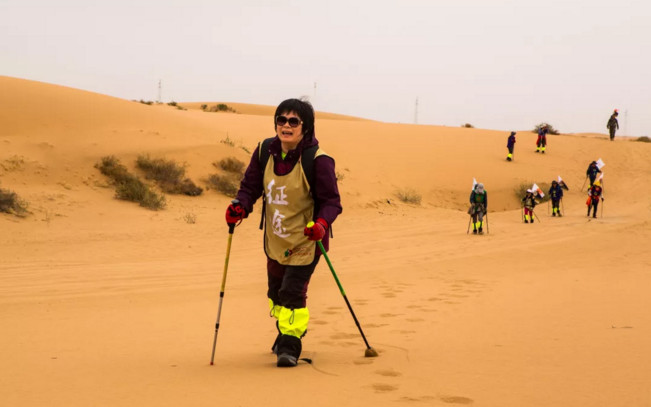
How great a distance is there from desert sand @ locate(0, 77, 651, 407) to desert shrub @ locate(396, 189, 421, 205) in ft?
4.97

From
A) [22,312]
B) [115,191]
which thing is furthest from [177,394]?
[115,191]

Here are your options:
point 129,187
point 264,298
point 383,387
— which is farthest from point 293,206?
point 129,187

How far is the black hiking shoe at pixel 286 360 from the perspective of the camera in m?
4.28

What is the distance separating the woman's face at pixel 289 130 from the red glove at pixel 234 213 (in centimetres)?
53

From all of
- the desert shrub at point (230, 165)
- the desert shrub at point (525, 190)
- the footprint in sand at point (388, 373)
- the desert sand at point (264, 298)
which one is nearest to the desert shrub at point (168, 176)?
the desert sand at point (264, 298)

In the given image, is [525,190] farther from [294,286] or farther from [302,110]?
[294,286]

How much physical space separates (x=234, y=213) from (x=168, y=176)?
13455mm

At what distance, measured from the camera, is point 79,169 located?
16781 mm

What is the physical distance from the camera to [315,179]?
4.46 m

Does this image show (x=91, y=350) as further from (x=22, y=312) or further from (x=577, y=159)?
(x=577, y=159)

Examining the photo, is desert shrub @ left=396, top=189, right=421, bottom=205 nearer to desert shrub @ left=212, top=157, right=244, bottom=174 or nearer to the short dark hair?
desert shrub @ left=212, top=157, right=244, bottom=174

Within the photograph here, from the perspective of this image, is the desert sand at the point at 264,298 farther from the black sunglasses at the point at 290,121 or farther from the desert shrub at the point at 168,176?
the black sunglasses at the point at 290,121

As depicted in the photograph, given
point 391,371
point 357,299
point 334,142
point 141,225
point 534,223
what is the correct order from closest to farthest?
point 391,371
point 357,299
point 141,225
point 534,223
point 334,142

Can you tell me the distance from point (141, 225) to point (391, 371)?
34.9 feet
